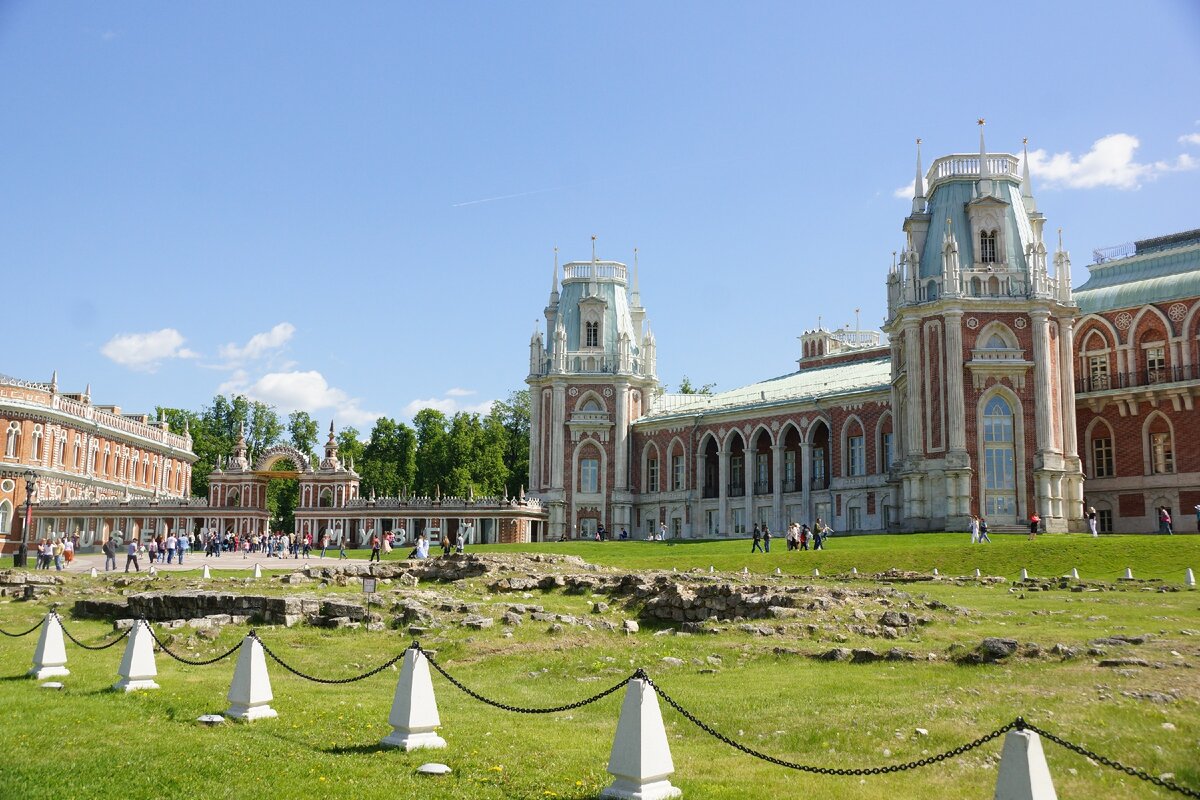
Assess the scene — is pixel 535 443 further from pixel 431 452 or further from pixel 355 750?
pixel 355 750

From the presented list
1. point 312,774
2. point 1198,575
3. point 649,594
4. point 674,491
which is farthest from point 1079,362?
Result: point 312,774

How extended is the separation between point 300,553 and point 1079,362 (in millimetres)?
46506

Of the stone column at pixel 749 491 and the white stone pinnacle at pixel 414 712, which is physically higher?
the stone column at pixel 749 491

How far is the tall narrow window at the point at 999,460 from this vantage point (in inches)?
2053

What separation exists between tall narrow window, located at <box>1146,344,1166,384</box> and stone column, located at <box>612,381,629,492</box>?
3155 cm

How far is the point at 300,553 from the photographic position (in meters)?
66.9

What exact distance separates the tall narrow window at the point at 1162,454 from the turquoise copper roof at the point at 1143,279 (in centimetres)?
739

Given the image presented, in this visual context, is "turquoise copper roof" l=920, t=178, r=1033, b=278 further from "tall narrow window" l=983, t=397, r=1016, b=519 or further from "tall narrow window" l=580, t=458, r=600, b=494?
"tall narrow window" l=580, t=458, r=600, b=494

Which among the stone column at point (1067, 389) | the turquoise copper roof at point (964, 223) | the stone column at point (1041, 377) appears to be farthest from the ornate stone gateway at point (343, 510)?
the stone column at point (1067, 389)

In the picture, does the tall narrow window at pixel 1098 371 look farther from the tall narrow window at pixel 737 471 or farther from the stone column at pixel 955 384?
the tall narrow window at pixel 737 471

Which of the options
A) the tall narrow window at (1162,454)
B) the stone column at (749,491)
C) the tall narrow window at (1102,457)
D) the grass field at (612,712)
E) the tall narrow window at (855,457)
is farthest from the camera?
the stone column at (749,491)

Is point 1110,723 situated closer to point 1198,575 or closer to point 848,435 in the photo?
point 1198,575

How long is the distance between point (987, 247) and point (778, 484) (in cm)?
2018

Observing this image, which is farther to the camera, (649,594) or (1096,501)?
(1096,501)
